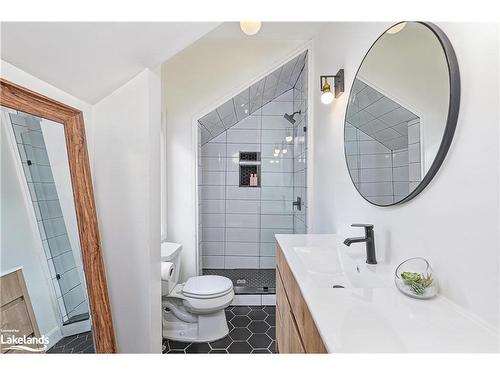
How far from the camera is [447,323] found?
2.33 ft

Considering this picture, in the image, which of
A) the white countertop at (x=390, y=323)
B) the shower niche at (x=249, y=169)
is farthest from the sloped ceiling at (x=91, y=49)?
the shower niche at (x=249, y=169)

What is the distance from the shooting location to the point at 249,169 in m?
3.25

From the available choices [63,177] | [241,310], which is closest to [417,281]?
[63,177]

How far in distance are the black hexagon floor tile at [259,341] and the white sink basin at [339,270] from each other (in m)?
0.98

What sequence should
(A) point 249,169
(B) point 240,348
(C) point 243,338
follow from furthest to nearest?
(A) point 249,169 → (C) point 243,338 → (B) point 240,348

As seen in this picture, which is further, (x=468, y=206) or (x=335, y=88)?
(x=335, y=88)

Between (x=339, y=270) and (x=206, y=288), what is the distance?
1.19 metres

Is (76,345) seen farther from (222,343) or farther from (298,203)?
(298,203)

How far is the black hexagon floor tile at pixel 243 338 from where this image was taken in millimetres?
1908

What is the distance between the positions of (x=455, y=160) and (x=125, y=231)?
4.55 feet

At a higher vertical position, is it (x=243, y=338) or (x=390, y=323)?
(x=390, y=323)

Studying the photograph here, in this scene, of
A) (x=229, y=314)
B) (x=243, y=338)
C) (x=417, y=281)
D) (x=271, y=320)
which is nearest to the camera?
(x=417, y=281)
